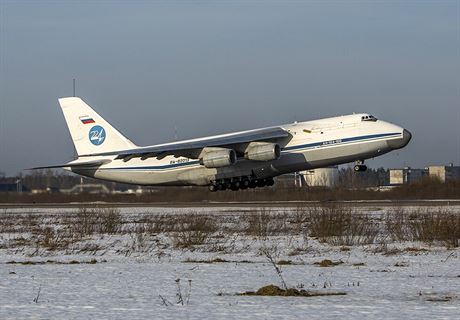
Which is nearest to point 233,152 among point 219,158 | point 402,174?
point 219,158

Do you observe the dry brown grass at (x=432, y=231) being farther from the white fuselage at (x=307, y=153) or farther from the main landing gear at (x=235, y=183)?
the main landing gear at (x=235, y=183)

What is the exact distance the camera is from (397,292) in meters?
12.6

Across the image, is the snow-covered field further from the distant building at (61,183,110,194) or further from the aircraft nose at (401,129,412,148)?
the distant building at (61,183,110,194)

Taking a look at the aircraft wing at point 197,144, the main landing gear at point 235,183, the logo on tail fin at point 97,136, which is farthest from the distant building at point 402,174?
the logo on tail fin at point 97,136

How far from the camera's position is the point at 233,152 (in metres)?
45.9

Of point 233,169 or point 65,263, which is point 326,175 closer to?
point 233,169

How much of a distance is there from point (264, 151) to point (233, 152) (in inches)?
83.4

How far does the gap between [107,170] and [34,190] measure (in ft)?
37.5

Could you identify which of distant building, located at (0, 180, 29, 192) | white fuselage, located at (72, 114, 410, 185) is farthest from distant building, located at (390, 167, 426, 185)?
white fuselage, located at (72, 114, 410, 185)

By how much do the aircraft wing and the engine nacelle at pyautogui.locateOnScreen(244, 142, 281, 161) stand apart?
0.52 m

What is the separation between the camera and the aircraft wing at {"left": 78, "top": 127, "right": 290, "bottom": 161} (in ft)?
150

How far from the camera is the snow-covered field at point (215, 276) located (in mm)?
10727

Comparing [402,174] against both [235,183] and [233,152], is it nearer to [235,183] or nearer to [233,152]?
[235,183]

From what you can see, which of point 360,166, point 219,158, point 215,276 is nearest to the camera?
point 215,276
